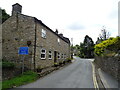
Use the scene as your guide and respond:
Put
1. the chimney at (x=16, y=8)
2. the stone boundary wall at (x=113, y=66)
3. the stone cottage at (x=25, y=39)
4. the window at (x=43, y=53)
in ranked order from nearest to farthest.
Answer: the stone boundary wall at (x=113, y=66), the stone cottage at (x=25, y=39), the chimney at (x=16, y=8), the window at (x=43, y=53)

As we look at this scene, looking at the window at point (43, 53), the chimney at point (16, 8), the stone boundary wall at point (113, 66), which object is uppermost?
the chimney at point (16, 8)

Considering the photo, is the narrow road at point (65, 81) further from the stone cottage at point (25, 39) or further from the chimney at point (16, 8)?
the chimney at point (16, 8)

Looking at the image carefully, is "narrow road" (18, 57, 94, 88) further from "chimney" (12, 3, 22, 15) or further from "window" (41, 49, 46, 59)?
"chimney" (12, 3, 22, 15)

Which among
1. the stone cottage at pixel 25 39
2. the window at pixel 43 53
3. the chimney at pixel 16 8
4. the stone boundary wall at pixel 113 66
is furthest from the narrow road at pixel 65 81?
the chimney at pixel 16 8

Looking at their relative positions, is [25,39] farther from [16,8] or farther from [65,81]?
[65,81]

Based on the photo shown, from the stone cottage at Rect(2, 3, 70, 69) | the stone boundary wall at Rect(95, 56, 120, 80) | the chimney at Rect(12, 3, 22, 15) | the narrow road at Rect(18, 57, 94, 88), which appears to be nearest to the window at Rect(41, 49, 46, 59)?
the stone cottage at Rect(2, 3, 70, 69)

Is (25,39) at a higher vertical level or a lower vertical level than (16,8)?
lower

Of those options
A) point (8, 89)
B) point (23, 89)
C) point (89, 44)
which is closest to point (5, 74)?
point (8, 89)

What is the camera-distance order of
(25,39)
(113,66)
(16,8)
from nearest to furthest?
1. (113,66)
2. (25,39)
3. (16,8)

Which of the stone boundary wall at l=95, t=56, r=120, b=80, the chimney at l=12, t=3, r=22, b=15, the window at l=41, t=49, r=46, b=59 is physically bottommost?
the stone boundary wall at l=95, t=56, r=120, b=80

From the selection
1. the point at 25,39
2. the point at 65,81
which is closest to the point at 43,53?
the point at 25,39

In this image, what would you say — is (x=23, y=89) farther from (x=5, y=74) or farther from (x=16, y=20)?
(x=16, y=20)

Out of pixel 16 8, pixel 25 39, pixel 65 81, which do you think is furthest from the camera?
pixel 16 8

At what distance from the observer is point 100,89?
691 centimetres
